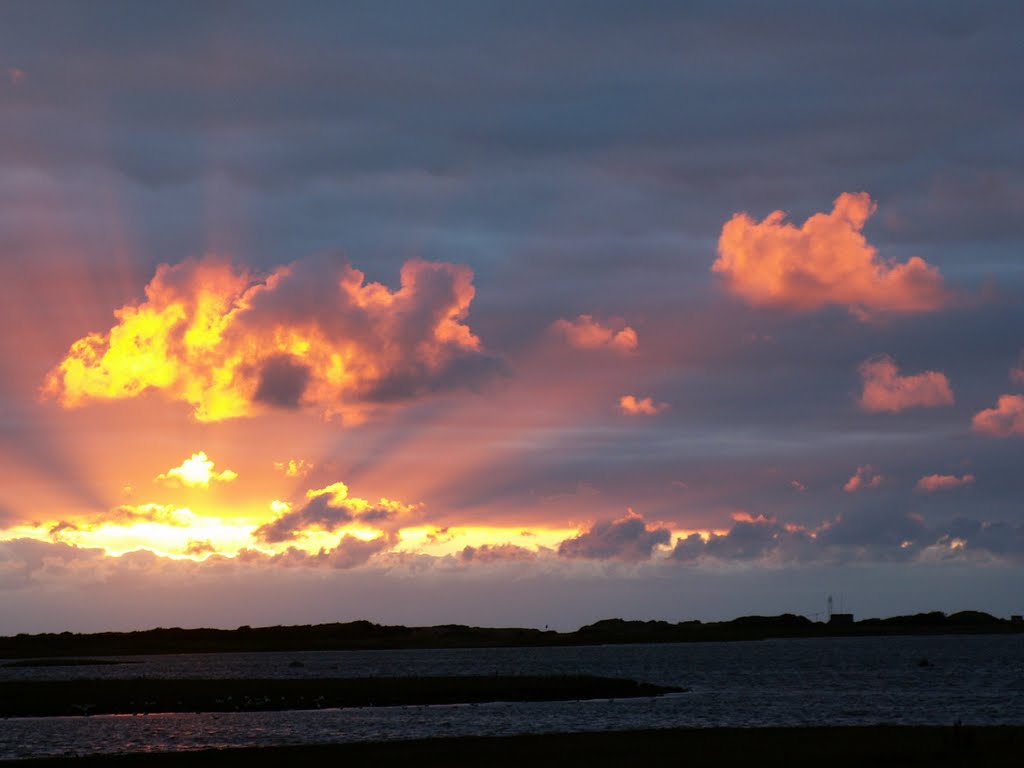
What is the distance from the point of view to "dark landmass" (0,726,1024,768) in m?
61.6

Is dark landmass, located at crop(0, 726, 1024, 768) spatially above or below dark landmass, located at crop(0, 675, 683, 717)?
below

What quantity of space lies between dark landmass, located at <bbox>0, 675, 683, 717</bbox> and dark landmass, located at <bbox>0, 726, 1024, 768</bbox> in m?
33.0

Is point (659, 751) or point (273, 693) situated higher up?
point (273, 693)

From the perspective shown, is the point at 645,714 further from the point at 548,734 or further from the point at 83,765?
the point at 83,765

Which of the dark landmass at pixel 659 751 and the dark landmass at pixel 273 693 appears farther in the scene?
the dark landmass at pixel 273 693

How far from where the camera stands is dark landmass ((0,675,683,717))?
102m

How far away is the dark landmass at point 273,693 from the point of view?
333 feet

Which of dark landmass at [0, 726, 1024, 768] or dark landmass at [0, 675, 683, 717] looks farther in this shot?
dark landmass at [0, 675, 683, 717]

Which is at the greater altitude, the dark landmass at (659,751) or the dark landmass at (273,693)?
the dark landmass at (273,693)

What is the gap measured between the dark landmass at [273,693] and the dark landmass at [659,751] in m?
33.0

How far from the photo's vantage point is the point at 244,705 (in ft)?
338

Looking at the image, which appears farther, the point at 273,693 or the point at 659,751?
the point at 273,693

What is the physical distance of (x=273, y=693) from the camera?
11419 cm

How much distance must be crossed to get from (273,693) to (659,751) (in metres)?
57.7
